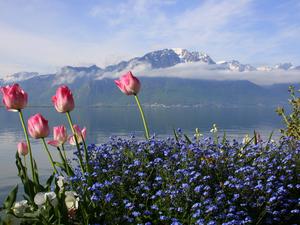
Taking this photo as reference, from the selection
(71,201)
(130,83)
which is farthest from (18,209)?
(130,83)

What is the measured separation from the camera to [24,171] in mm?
2490

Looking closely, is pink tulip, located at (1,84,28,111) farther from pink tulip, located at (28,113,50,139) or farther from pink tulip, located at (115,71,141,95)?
pink tulip, located at (115,71,141,95)

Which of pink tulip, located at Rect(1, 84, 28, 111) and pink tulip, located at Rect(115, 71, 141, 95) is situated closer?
pink tulip, located at Rect(1, 84, 28, 111)

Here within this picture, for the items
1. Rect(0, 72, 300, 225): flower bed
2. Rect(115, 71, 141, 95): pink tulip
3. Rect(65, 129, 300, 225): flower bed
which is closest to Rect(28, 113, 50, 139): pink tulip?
Rect(0, 72, 300, 225): flower bed

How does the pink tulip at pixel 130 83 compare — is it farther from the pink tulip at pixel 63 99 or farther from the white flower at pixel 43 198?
the white flower at pixel 43 198

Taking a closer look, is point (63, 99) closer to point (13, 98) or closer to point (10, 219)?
point (13, 98)

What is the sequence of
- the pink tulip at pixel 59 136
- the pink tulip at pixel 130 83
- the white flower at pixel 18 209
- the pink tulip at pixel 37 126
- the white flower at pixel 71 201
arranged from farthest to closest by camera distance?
the pink tulip at pixel 130 83 < the pink tulip at pixel 59 136 < the pink tulip at pixel 37 126 < the white flower at pixel 71 201 < the white flower at pixel 18 209

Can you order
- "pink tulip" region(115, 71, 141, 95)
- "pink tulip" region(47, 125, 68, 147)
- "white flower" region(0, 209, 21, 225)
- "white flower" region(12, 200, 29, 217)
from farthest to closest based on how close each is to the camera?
1. "pink tulip" region(115, 71, 141, 95)
2. "pink tulip" region(47, 125, 68, 147)
3. "white flower" region(12, 200, 29, 217)
4. "white flower" region(0, 209, 21, 225)

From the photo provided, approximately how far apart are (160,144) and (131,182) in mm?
983

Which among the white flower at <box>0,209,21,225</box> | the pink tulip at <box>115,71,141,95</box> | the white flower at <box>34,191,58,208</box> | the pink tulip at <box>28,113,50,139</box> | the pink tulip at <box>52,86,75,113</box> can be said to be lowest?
the white flower at <box>0,209,21,225</box>

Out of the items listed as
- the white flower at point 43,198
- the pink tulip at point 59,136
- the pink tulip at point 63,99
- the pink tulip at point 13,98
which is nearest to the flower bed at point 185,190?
A: the white flower at point 43,198

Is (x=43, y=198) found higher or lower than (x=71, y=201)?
higher

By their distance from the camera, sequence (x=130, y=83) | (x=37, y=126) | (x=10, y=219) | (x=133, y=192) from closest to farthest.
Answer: (x=10, y=219) < (x=37, y=126) < (x=133, y=192) < (x=130, y=83)

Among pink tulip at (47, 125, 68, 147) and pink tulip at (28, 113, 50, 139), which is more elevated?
pink tulip at (28, 113, 50, 139)
